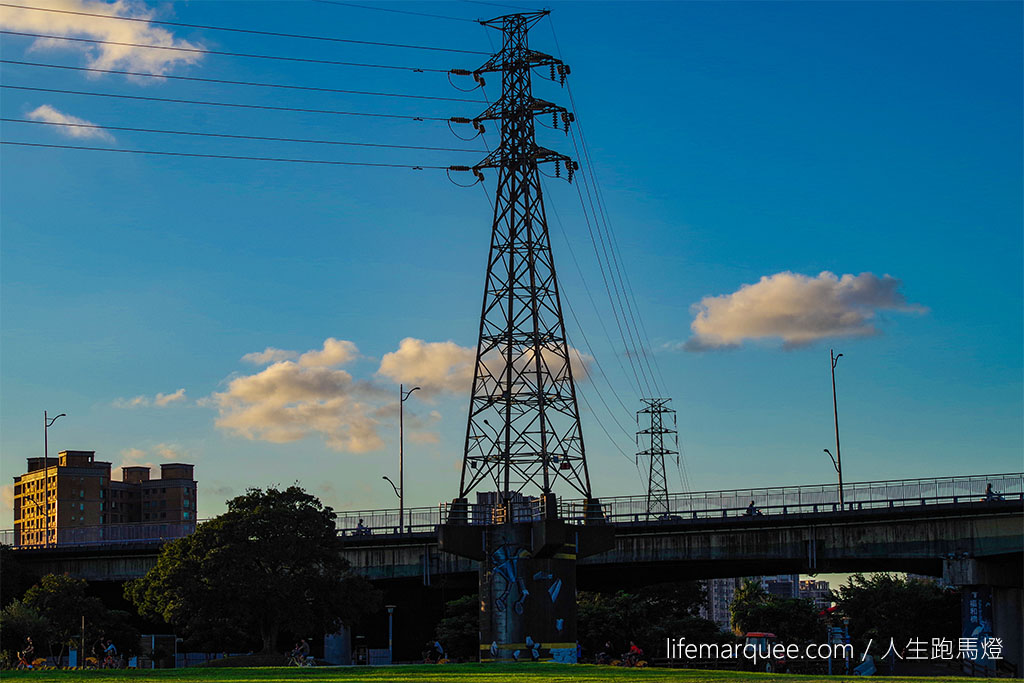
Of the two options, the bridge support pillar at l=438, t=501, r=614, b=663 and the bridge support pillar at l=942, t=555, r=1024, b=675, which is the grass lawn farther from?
the bridge support pillar at l=942, t=555, r=1024, b=675

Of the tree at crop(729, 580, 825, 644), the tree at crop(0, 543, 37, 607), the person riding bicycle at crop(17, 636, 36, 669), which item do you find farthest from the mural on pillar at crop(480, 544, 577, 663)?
the tree at crop(729, 580, 825, 644)

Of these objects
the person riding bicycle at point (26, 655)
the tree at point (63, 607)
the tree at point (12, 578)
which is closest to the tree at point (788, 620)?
the tree at point (12, 578)

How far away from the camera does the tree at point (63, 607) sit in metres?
82.2

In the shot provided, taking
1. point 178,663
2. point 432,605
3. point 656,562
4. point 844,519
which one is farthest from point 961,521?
point 178,663

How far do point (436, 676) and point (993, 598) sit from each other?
2392 inches

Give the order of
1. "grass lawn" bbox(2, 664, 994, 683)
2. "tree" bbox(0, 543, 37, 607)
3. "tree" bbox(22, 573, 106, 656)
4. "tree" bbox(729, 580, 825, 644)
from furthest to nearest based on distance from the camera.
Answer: "tree" bbox(729, 580, 825, 644) → "tree" bbox(0, 543, 37, 607) → "tree" bbox(22, 573, 106, 656) → "grass lawn" bbox(2, 664, 994, 683)

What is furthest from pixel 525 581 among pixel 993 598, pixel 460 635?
pixel 993 598

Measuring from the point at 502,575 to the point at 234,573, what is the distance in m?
15.5

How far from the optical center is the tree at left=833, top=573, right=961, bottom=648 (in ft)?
376

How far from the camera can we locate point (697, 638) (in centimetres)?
10738

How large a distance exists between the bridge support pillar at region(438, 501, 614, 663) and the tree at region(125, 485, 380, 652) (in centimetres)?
741

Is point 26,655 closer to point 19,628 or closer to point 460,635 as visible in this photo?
point 19,628

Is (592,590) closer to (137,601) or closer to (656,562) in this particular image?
(656,562)

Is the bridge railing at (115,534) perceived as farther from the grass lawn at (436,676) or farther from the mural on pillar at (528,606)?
the grass lawn at (436,676)
